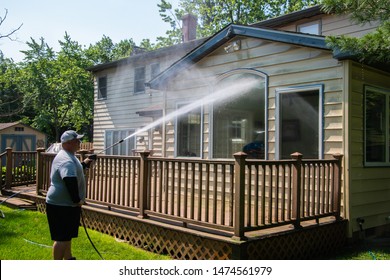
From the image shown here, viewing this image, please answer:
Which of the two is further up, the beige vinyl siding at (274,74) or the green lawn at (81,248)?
the beige vinyl siding at (274,74)

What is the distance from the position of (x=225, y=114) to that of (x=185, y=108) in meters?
0.90

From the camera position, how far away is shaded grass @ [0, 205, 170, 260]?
520cm

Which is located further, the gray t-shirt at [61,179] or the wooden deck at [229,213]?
the wooden deck at [229,213]

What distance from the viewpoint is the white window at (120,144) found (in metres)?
16.8

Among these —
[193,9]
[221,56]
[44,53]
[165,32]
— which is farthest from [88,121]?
[221,56]

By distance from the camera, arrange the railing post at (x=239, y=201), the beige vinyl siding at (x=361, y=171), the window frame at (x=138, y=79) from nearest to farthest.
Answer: the railing post at (x=239, y=201), the beige vinyl siding at (x=361, y=171), the window frame at (x=138, y=79)

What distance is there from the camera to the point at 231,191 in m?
4.66

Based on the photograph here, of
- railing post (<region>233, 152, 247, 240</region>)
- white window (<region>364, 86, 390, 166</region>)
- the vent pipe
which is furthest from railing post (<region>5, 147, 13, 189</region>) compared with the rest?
the vent pipe

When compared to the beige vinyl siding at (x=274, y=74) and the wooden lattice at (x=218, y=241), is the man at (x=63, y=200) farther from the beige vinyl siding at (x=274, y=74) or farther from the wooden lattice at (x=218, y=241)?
the beige vinyl siding at (x=274, y=74)

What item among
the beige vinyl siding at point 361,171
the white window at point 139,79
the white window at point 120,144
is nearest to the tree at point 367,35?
the beige vinyl siding at point 361,171

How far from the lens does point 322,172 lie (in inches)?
225

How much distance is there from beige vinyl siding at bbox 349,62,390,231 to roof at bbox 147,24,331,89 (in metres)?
0.78

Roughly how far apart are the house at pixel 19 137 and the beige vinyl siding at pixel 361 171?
23990 millimetres

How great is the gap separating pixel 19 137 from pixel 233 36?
22.8 metres
